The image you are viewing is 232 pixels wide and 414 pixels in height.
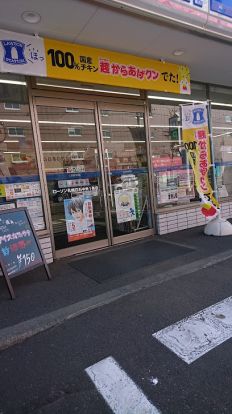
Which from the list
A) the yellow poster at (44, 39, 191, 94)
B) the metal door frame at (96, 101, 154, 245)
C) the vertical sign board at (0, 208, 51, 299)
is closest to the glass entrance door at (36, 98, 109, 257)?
the metal door frame at (96, 101, 154, 245)

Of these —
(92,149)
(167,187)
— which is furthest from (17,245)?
(167,187)

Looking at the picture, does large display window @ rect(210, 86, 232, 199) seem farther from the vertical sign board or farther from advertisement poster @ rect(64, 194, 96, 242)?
the vertical sign board

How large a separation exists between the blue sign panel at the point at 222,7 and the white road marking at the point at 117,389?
5.07 metres

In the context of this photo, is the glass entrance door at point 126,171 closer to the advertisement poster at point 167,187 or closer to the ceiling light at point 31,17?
the advertisement poster at point 167,187

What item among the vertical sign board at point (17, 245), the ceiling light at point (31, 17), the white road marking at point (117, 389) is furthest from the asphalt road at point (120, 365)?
the ceiling light at point (31, 17)

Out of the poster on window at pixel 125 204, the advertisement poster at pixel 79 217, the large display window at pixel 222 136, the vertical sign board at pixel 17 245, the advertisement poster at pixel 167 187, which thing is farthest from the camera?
the large display window at pixel 222 136

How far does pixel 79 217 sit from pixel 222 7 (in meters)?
4.27

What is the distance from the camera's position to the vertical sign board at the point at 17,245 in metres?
3.53

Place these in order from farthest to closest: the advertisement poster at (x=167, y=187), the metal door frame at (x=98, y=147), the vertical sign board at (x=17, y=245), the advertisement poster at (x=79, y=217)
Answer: the advertisement poster at (x=167, y=187), the advertisement poster at (x=79, y=217), the metal door frame at (x=98, y=147), the vertical sign board at (x=17, y=245)

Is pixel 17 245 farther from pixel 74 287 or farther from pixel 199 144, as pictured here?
pixel 199 144

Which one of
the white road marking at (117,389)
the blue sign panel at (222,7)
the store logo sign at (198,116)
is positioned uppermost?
the blue sign panel at (222,7)

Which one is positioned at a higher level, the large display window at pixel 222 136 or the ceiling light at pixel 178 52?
the ceiling light at pixel 178 52

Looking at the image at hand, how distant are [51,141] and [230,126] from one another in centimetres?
532

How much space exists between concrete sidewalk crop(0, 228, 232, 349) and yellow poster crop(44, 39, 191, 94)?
311 centimetres
